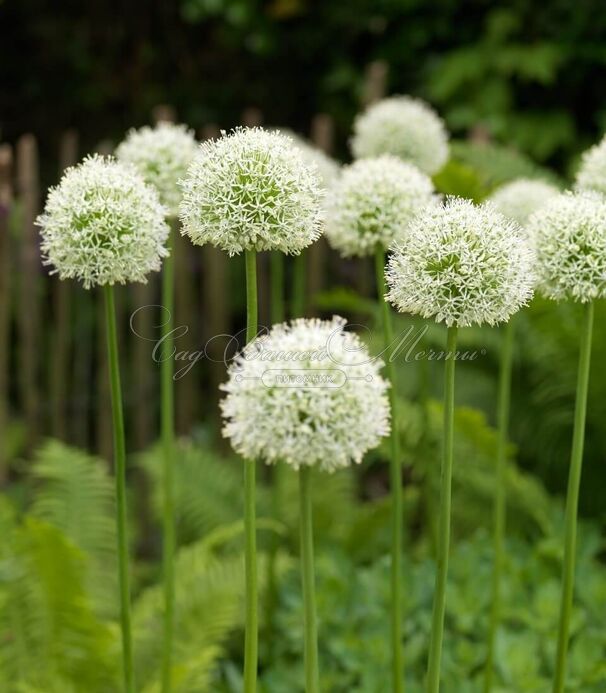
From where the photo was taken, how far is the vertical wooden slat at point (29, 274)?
4359 mm

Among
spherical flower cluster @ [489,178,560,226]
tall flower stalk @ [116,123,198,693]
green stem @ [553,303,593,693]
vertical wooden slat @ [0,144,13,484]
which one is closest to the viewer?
green stem @ [553,303,593,693]

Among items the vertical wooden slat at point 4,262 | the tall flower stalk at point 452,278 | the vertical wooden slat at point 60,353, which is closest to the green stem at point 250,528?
the tall flower stalk at point 452,278

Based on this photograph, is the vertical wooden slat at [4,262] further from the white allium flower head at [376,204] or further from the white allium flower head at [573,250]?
the white allium flower head at [573,250]

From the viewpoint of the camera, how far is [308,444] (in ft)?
5.05

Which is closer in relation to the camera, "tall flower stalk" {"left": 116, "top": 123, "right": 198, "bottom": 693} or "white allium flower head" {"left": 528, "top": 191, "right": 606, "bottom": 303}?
"white allium flower head" {"left": 528, "top": 191, "right": 606, "bottom": 303}

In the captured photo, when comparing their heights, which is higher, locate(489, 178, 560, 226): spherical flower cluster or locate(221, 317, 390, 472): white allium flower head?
locate(489, 178, 560, 226): spherical flower cluster

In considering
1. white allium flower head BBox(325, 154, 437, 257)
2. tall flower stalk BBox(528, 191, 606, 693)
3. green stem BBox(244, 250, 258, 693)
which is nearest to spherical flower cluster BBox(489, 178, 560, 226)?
white allium flower head BBox(325, 154, 437, 257)

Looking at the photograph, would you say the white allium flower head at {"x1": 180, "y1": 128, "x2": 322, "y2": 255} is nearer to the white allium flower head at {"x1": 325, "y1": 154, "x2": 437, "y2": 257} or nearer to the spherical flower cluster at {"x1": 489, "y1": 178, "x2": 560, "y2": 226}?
the white allium flower head at {"x1": 325, "y1": 154, "x2": 437, "y2": 257}

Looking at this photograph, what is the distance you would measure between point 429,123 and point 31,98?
486 cm

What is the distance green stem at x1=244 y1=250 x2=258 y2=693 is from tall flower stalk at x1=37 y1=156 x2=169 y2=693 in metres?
0.30

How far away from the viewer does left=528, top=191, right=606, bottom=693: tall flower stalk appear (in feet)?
6.38

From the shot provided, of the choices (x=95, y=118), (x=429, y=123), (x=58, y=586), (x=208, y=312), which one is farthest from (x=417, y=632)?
(x=95, y=118)

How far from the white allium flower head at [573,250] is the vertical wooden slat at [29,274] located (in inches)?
116

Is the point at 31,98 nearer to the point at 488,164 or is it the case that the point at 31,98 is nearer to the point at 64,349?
the point at 64,349
